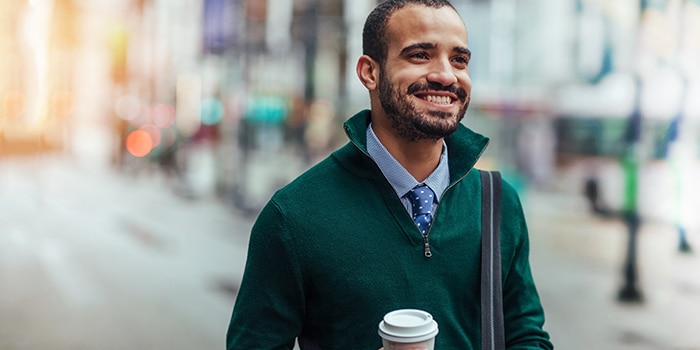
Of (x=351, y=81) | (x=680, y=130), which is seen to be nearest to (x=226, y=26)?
(x=351, y=81)

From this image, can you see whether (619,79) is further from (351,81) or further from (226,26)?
(226,26)

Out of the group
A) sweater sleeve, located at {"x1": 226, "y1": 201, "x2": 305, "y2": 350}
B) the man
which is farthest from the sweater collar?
sweater sleeve, located at {"x1": 226, "y1": 201, "x2": 305, "y2": 350}

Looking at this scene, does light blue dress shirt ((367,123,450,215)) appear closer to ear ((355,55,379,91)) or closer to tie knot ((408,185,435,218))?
tie knot ((408,185,435,218))

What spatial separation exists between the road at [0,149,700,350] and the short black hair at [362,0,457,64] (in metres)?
4.31

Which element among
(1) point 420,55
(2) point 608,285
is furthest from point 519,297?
(2) point 608,285

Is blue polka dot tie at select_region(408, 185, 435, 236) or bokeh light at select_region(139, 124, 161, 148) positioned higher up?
blue polka dot tie at select_region(408, 185, 435, 236)

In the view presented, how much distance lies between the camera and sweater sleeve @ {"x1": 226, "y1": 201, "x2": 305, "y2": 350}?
1535 millimetres

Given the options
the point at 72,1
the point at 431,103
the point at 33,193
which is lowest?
the point at 33,193

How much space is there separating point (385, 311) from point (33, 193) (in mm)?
14633

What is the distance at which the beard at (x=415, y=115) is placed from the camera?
159 cm

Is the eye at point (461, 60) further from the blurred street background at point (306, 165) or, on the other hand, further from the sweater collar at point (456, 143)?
the blurred street background at point (306, 165)

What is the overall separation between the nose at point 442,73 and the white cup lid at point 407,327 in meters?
0.51

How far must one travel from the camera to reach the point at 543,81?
491 inches

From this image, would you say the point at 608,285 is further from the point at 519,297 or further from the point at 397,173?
the point at 397,173
